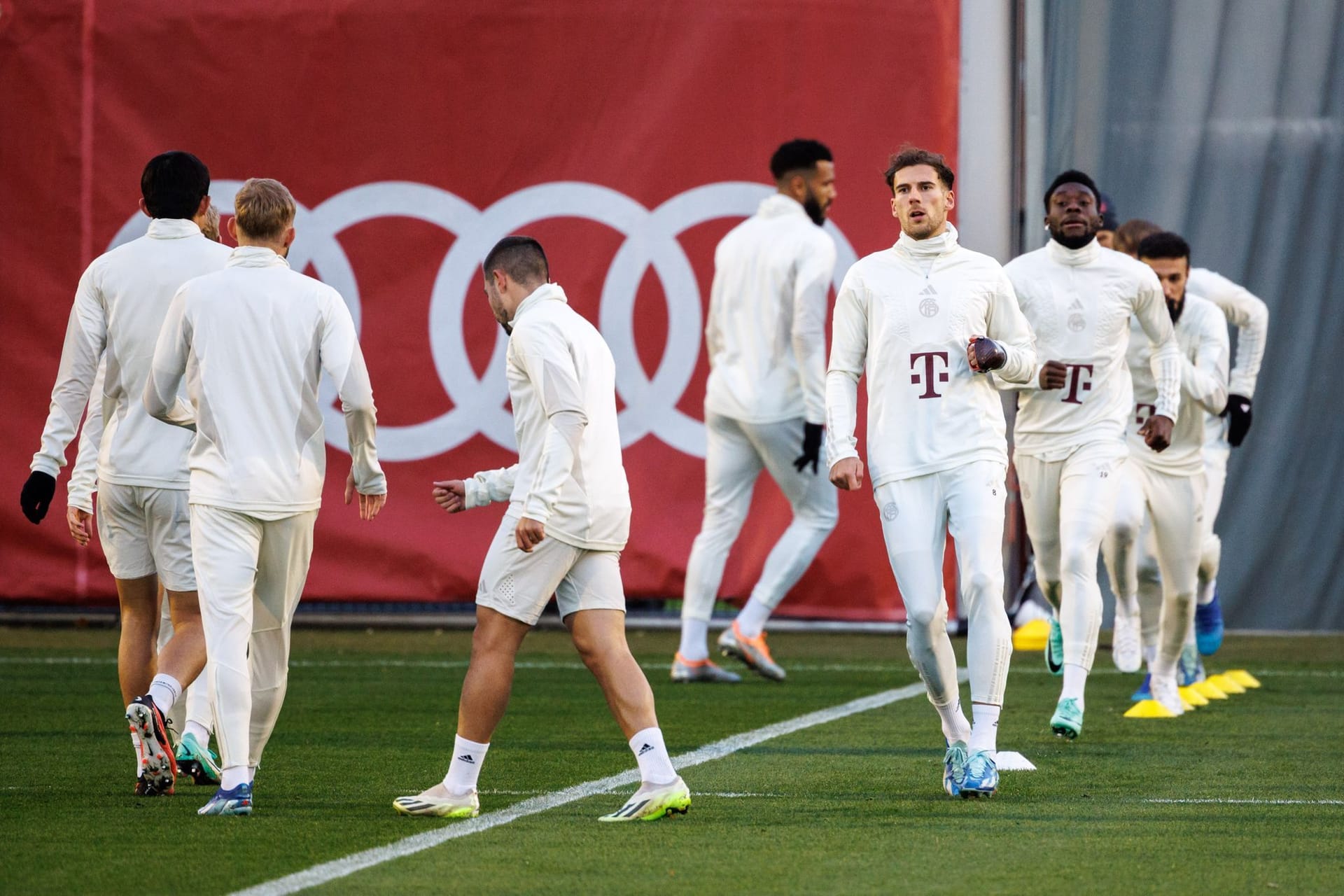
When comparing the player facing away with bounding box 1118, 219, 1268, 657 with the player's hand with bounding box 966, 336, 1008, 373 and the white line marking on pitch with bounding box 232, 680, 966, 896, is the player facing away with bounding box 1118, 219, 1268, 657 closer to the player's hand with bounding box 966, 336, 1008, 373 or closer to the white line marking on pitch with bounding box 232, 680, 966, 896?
the white line marking on pitch with bounding box 232, 680, 966, 896

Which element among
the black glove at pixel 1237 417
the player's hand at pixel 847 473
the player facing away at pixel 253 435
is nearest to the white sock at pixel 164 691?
the player facing away at pixel 253 435

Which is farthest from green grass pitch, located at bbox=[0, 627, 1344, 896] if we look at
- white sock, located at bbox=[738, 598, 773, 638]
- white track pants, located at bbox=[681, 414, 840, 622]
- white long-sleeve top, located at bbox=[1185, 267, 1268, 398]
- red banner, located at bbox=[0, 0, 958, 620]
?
red banner, located at bbox=[0, 0, 958, 620]

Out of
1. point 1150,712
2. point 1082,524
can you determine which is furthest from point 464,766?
point 1150,712

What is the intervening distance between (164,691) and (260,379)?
121 centimetres

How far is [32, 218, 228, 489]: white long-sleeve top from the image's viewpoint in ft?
21.9

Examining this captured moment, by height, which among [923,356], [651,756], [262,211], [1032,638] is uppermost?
[262,211]

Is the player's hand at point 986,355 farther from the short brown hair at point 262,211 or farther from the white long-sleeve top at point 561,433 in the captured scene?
the short brown hair at point 262,211

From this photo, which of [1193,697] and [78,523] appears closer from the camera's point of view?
[78,523]

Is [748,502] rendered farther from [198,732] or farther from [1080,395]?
[198,732]

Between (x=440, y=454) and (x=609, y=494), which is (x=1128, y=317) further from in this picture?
(x=440, y=454)

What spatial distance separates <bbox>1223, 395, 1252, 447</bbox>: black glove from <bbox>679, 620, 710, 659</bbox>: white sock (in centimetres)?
280

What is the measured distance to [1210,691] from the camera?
32.5 ft

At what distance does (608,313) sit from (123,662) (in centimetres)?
662

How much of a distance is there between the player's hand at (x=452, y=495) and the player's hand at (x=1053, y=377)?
9.00 ft
